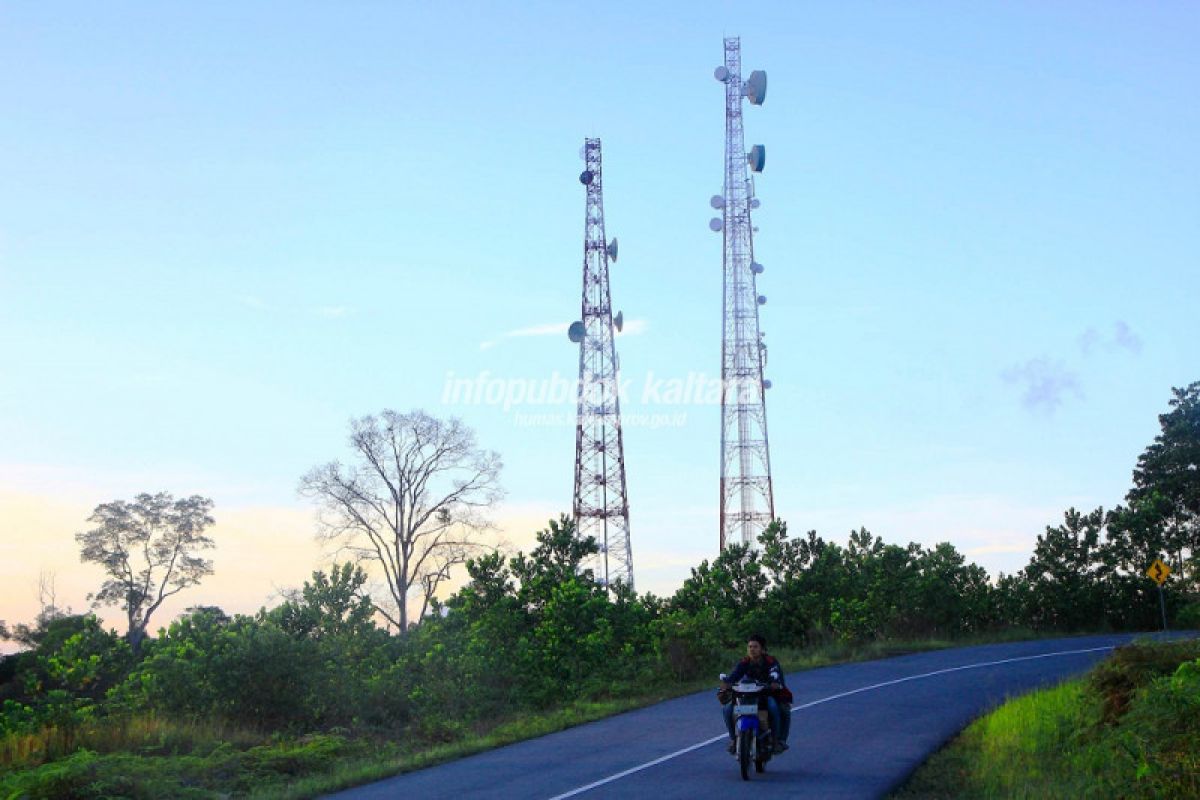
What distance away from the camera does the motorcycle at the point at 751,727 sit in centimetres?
1366

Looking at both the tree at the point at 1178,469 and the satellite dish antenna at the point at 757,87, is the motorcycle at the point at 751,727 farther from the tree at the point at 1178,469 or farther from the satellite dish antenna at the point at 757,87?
the tree at the point at 1178,469

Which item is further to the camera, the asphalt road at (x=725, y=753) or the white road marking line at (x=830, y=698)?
the white road marking line at (x=830, y=698)

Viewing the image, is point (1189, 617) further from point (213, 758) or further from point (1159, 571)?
point (213, 758)

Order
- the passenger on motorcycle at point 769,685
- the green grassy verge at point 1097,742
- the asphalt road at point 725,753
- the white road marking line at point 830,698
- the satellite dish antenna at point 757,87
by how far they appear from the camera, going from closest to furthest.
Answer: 1. the green grassy verge at point 1097,742
2. the asphalt road at point 725,753
3. the white road marking line at point 830,698
4. the passenger on motorcycle at point 769,685
5. the satellite dish antenna at point 757,87

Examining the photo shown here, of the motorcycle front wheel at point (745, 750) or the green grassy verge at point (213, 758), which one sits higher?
the motorcycle front wheel at point (745, 750)

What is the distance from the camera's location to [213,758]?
17.1m

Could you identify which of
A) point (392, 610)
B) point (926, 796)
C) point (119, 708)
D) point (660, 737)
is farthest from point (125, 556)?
point (926, 796)

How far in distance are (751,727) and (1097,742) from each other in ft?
15.0

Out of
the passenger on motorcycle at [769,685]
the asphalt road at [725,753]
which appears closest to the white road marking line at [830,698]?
the asphalt road at [725,753]

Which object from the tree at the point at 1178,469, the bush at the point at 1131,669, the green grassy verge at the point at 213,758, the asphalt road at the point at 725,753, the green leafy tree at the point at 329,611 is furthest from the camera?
the tree at the point at 1178,469

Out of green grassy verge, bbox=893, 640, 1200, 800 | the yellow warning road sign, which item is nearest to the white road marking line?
green grassy verge, bbox=893, 640, 1200, 800

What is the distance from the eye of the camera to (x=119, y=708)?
23219mm

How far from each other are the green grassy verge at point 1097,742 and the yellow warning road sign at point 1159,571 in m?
25.2

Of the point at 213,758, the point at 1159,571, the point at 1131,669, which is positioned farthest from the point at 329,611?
the point at 1159,571
